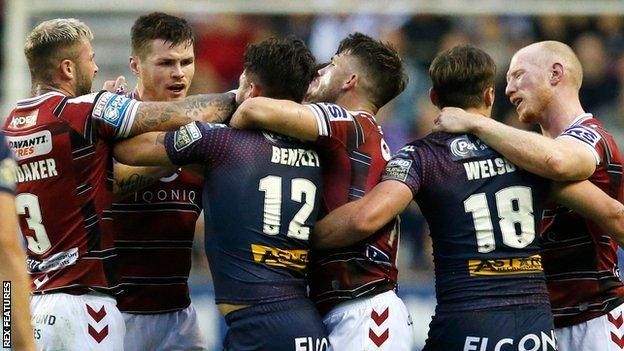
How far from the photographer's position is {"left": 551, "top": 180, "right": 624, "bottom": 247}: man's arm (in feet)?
25.8

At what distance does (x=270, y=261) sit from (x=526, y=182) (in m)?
1.77

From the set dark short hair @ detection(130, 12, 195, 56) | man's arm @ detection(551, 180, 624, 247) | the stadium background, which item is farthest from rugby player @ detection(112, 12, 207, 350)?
the stadium background

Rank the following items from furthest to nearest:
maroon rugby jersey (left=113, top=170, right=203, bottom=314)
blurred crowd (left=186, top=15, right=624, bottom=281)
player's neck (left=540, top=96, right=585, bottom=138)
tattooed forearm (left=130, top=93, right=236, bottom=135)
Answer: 1. blurred crowd (left=186, top=15, right=624, bottom=281)
2. maroon rugby jersey (left=113, top=170, right=203, bottom=314)
3. player's neck (left=540, top=96, right=585, bottom=138)
4. tattooed forearm (left=130, top=93, right=236, bottom=135)

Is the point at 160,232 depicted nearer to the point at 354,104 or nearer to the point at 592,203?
the point at 354,104

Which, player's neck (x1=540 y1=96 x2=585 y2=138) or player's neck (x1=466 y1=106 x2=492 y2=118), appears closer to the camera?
player's neck (x1=466 y1=106 x2=492 y2=118)

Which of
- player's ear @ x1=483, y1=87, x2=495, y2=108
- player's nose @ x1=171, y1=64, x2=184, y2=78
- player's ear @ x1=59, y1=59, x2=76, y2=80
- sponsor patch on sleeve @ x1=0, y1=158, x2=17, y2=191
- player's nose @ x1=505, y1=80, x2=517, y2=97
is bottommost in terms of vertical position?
sponsor patch on sleeve @ x1=0, y1=158, x2=17, y2=191

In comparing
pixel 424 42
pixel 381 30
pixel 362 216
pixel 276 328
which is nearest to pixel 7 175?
pixel 276 328

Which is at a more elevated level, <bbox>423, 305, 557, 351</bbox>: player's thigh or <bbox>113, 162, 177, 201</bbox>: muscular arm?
<bbox>113, 162, 177, 201</bbox>: muscular arm

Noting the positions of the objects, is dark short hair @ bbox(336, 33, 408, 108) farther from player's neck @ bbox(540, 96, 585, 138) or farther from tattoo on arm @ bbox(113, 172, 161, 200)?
tattoo on arm @ bbox(113, 172, 161, 200)

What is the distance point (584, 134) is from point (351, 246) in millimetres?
1802

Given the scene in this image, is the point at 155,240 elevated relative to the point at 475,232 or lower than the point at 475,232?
elevated

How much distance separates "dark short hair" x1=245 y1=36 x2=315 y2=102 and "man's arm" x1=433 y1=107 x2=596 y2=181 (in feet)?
3.33

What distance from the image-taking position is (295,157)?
7.67 metres

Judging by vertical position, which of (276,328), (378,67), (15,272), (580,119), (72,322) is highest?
(378,67)
